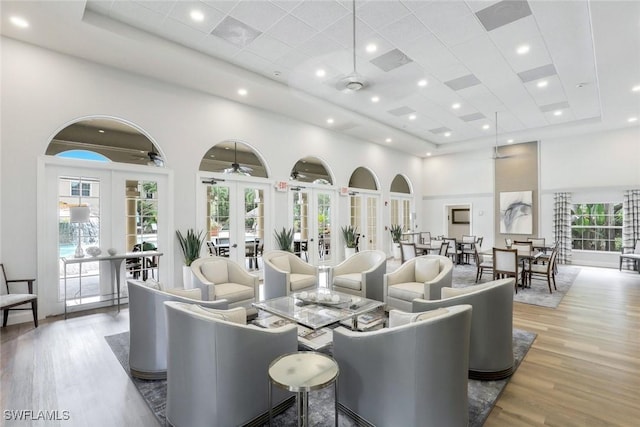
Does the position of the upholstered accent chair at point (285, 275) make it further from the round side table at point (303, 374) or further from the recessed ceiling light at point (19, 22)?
the recessed ceiling light at point (19, 22)

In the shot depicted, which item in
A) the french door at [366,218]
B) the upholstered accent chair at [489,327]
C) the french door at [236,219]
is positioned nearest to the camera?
the upholstered accent chair at [489,327]

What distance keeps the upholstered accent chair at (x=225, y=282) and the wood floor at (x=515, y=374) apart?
1149mm

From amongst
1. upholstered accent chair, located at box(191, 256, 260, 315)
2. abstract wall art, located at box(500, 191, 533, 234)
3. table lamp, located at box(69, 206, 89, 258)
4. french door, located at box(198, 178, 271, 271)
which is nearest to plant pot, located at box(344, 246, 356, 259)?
french door, located at box(198, 178, 271, 271)

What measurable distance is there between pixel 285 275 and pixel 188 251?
2.19 m

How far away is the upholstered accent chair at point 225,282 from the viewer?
395cm

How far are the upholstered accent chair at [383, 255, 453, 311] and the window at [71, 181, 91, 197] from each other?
4893mm

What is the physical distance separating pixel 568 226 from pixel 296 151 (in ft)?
28.4

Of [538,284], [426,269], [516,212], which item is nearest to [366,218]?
[538,284]

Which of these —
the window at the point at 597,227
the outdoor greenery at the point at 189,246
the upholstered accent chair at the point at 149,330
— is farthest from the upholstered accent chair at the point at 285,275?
the window at the point at 597,227

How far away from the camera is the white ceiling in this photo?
12.5ft

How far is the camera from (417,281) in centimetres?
462

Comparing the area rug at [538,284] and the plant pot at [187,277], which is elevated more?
the plant pot at [187,277]

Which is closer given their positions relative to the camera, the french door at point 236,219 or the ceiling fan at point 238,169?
the french door at point 236,219

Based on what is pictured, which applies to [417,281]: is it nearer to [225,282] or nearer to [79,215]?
[225,282]
